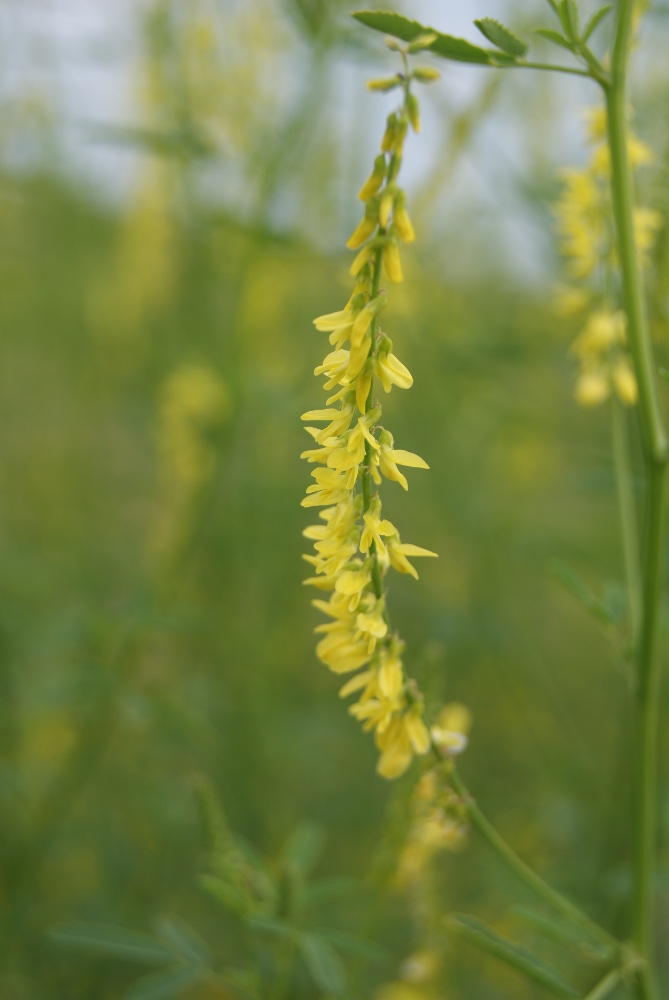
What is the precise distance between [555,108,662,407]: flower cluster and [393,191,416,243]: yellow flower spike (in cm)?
59

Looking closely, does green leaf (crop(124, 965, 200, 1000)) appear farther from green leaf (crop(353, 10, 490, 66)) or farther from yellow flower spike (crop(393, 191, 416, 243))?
green leaf (crop(353, 10, 490, 66))

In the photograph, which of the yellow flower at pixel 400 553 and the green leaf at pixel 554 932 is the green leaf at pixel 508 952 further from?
the yellow flower at pixel 400 553

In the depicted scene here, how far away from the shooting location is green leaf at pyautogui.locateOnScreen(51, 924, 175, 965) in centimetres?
106

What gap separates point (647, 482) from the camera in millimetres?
913

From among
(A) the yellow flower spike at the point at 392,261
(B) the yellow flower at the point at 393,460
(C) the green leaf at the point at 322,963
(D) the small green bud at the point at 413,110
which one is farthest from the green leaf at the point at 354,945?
(D) the small green bud at the point at 413,110

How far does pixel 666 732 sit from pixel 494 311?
2251mm

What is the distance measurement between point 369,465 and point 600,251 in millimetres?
679

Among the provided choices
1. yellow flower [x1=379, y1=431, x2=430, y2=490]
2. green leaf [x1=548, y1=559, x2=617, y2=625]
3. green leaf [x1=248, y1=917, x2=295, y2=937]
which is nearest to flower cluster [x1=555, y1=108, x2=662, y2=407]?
green leaf [x1=548, y1=559, x2=617, y2=625]

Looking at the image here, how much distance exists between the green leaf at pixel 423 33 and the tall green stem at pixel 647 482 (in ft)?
0.44

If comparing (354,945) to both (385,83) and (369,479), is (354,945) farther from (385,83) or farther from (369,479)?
(385,83)

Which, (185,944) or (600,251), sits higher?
(600,251)

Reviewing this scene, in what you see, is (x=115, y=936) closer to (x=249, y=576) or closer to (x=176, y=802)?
(x=176, y=802)

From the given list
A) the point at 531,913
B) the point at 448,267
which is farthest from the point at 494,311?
the point at 531,913

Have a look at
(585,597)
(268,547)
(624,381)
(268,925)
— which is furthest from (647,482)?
(268,547)
